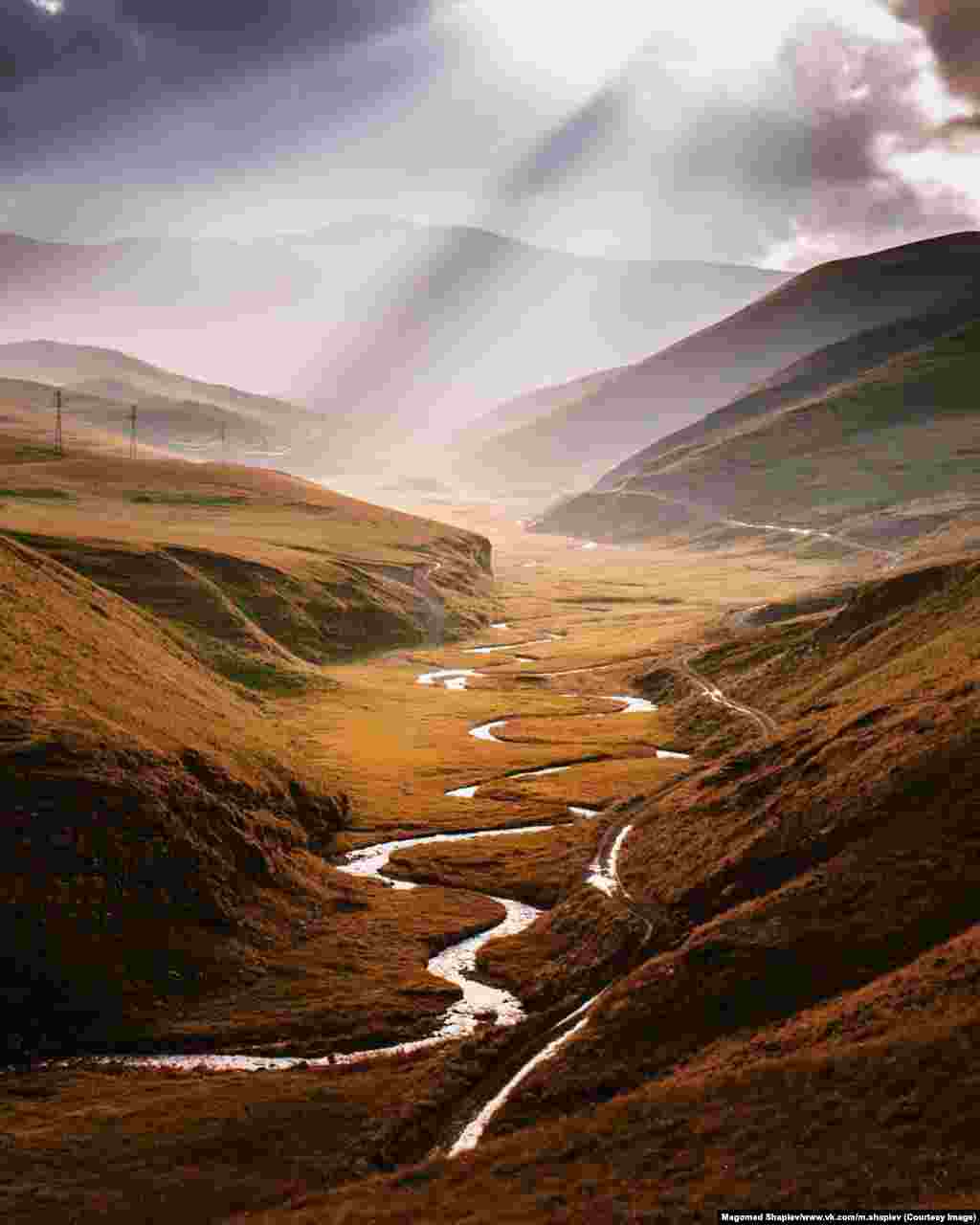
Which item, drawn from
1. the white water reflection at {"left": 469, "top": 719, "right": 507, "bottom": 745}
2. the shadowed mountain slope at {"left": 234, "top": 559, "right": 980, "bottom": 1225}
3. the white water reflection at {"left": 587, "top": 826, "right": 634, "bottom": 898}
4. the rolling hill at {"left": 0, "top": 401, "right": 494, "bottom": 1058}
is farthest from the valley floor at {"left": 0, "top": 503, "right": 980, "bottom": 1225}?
the white water reflection at {"left": 469, "top": 719, "right": 507, "bottom": 745}

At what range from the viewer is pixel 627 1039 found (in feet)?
237

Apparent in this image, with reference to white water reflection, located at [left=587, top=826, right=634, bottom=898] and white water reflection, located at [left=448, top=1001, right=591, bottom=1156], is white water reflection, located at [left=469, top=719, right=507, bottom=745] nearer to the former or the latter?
white water reflection, located at [left=587, top=826, right=634, bottom=898]

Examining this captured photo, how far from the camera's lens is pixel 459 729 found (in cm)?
18462

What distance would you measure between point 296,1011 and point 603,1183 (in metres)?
33.2

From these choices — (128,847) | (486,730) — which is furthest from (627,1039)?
(486,730)

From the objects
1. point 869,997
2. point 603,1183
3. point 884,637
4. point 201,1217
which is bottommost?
point 201,1217

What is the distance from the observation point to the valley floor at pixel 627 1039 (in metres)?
56.9

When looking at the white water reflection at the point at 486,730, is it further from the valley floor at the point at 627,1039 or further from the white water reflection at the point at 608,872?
the white water reflection at the point at 608,872

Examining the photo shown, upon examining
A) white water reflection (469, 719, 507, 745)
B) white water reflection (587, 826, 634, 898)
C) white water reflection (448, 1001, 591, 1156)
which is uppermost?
white water reflection (469, 719, 507, 745)

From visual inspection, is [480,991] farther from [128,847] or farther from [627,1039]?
[128,847]

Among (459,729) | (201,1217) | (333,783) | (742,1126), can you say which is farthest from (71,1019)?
(459,729)

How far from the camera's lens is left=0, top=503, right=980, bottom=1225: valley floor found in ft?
187

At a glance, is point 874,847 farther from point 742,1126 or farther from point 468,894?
point 468,894

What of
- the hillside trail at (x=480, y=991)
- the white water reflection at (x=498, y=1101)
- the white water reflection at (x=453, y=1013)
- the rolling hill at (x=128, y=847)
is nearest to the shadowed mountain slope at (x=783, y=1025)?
the white water reflection at (x=498, y=1101)
